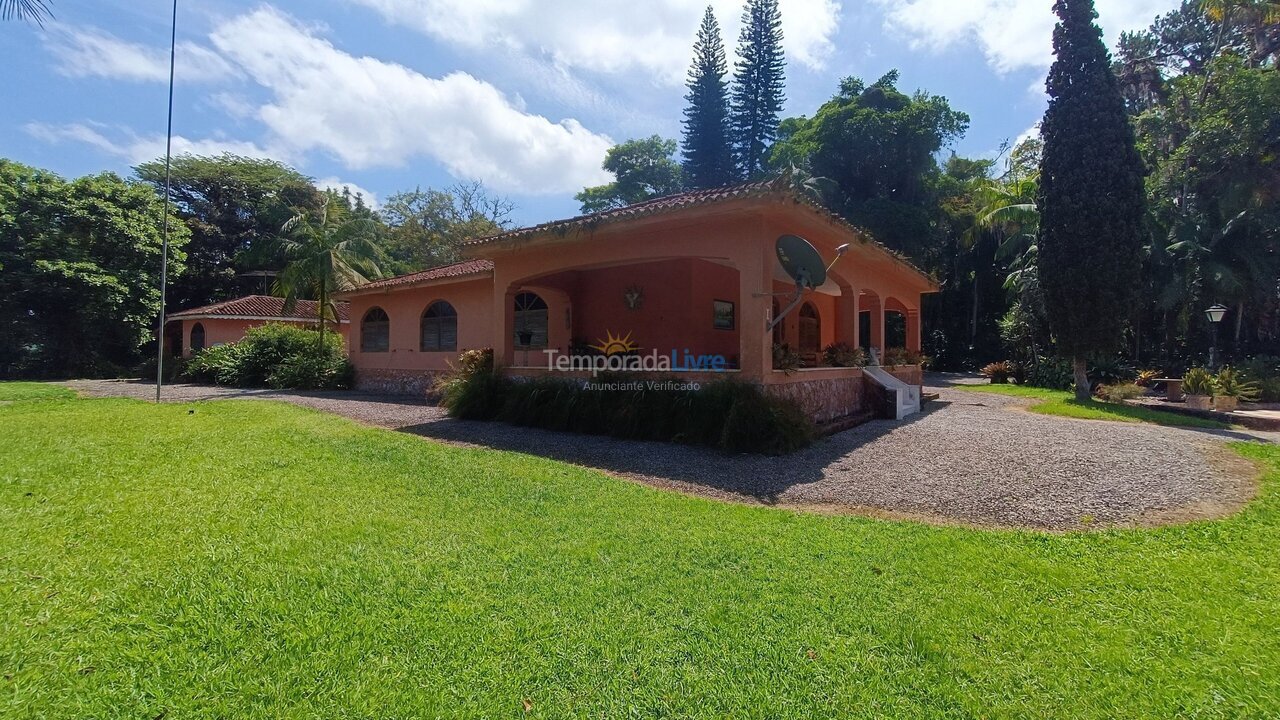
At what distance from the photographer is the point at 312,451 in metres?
6.19

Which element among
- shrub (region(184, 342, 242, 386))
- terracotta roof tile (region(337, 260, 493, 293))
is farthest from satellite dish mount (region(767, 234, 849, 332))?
shrub (region(184, 342, 242, 386))

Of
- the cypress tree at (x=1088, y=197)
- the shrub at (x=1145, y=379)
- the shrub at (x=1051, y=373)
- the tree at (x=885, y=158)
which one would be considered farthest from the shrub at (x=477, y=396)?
the tree at (x=885, y=158)

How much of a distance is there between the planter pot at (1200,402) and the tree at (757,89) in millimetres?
25102

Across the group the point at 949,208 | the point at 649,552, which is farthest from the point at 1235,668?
the point at 949,208

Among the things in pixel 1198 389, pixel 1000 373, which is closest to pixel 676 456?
pixel 1198 389

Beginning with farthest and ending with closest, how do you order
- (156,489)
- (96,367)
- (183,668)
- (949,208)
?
(949,208) → (96,367) → (156,489) → (183,668)

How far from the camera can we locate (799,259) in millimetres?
7918

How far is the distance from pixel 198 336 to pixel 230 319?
7.73 feet

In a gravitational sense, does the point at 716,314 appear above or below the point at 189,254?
below

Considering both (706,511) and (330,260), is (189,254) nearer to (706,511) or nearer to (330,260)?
(330,260)

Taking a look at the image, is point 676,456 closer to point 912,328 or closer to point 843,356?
point 843,356

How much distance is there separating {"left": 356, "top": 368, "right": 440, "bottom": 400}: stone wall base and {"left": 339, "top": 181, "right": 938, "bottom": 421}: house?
0.06m

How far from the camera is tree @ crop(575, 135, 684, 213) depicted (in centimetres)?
4009

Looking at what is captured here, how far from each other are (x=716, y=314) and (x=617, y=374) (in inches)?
152
